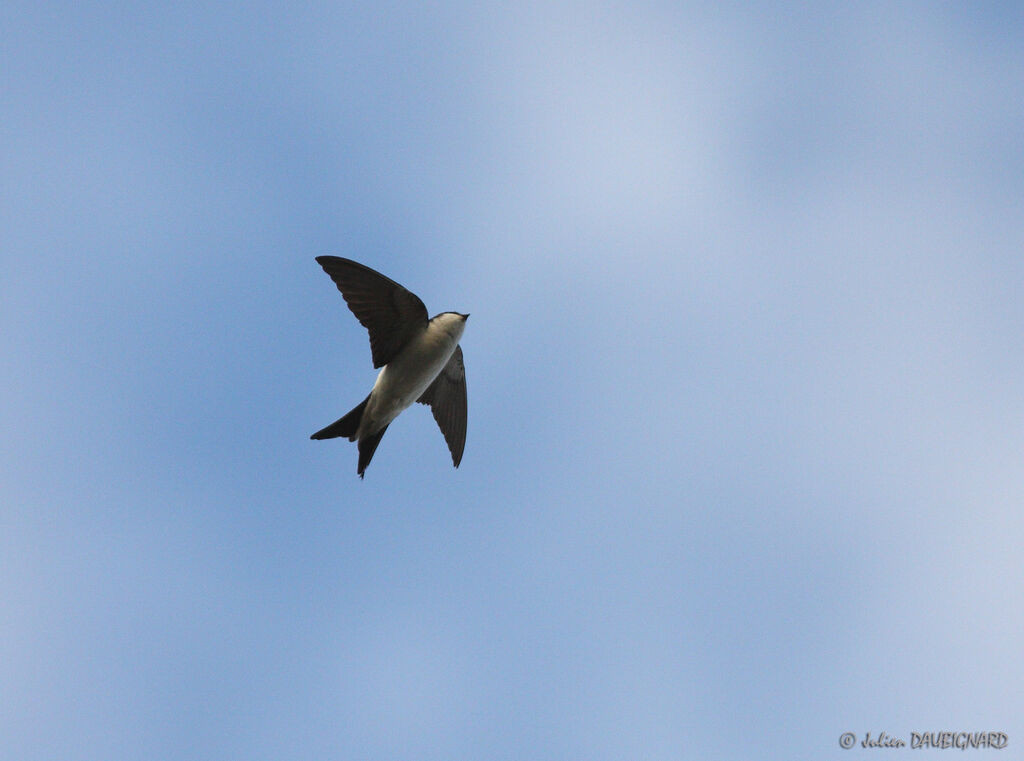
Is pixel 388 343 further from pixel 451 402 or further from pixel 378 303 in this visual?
pixel 451 402

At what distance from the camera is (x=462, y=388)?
40.1 ft

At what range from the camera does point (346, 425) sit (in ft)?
36.1

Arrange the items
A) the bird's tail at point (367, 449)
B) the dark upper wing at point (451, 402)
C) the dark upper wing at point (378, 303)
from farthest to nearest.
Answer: the dark upper wing at point (451, 402)
the bird's tail at point (367, 449)
the dark upper wing at point (378, 303)

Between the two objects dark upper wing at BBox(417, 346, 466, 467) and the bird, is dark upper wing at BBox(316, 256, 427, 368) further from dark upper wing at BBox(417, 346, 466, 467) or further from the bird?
dark upper wing at BBox(417, 346, 466, 467)

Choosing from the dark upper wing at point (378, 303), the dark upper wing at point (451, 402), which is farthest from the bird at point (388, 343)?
the dark upper wing at point (451, 402)

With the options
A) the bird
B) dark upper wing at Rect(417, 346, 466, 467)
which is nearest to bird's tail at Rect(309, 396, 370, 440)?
the bird

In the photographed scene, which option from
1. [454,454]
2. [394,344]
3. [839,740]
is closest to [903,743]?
[839,740]

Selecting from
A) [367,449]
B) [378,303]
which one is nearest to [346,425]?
[367,449]

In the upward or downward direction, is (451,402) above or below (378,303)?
below

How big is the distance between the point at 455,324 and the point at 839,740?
6.00 meters

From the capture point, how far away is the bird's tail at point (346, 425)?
35.9ft

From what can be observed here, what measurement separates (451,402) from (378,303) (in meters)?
1.89

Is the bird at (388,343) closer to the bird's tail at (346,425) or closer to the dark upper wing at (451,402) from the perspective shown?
the bird's tail at (346,425)

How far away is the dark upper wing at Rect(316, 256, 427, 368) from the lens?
10.7 metres
